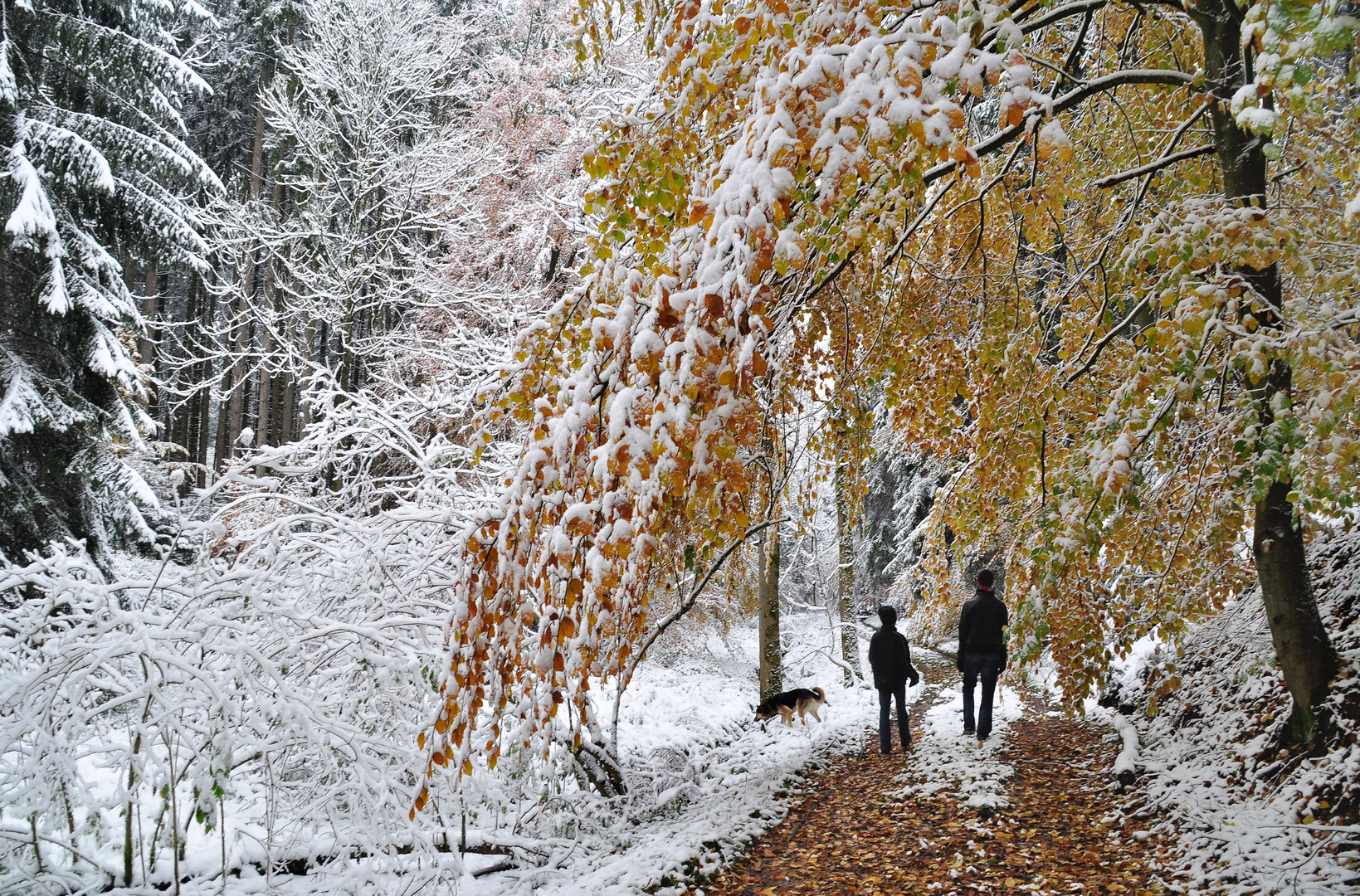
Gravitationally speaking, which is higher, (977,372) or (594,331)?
(977,372)

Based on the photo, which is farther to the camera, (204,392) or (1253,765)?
(204,392)

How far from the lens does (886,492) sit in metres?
21.4

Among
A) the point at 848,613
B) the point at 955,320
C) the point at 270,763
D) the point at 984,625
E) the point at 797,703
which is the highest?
the point at 955,320

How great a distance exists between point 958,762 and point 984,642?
1.17 m

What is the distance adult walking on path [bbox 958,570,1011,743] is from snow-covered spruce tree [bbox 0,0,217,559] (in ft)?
36.5

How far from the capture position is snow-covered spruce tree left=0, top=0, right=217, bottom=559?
9.70 m

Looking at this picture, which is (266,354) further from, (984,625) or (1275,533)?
(1275,533)

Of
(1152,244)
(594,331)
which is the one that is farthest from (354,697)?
(1152,244)

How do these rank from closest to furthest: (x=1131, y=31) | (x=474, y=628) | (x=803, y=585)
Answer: (x=474, y=628) → (x=1131, y=31) → (x=803, y=585)

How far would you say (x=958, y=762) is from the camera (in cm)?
680

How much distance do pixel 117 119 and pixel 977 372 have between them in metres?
14.0

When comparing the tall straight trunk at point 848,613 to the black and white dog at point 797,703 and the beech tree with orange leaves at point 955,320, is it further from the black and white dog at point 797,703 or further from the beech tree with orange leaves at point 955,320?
the beech tree with orange leaves at point 955,320

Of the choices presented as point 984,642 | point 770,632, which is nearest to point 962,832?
point 984,642

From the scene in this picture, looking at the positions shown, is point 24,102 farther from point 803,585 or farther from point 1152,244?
point 803,585
